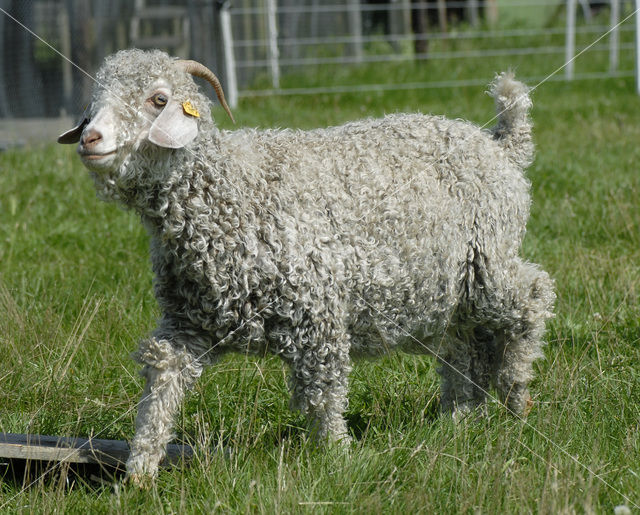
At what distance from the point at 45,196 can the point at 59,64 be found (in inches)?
186

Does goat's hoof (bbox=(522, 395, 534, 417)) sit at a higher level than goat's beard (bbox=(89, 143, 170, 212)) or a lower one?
lower

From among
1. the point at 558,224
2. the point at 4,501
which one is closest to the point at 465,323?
the point at 4,501

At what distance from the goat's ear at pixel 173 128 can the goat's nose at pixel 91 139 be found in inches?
6.4

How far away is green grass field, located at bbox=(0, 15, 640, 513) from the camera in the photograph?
271 cm

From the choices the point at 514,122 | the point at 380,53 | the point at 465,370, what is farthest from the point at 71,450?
the point at 380,53

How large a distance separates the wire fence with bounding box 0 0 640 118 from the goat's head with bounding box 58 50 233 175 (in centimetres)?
636

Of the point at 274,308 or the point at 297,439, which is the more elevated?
the point at 274,308

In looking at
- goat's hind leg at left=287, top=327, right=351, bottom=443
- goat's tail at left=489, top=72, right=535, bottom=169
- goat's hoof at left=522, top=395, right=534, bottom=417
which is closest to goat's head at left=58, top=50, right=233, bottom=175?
goat's hind leg at left=287, top=327, right=351, bottom=443

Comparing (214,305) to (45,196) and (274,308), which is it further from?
(45,196)

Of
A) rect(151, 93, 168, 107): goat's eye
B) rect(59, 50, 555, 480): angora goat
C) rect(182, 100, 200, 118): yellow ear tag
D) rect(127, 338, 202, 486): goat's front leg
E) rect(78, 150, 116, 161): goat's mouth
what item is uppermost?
rect(151, 93, 168, 107): goat's eye

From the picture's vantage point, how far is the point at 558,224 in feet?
18.3

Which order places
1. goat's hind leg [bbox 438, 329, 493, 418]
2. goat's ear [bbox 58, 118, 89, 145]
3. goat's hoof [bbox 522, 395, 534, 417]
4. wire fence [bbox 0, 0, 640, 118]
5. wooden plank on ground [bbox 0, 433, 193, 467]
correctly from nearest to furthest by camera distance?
1. goat's ear [bbox 58, 118, 89, 145]
2. wooden plank on ground [bbox 0, 433, 193, 467]
3. goat's hoof [bbox 522, 395, 534, 417]
4. goat's hind leg [bbox 438, 329, 493, 418]
5. wire fence [bbox 0, 0, 640, 118]

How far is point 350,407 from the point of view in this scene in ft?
12.0

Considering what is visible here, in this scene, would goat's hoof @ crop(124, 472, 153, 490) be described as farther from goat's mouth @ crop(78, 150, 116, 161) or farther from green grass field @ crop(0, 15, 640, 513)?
goat's mouth @ crop(78, 150, 116, 161)
